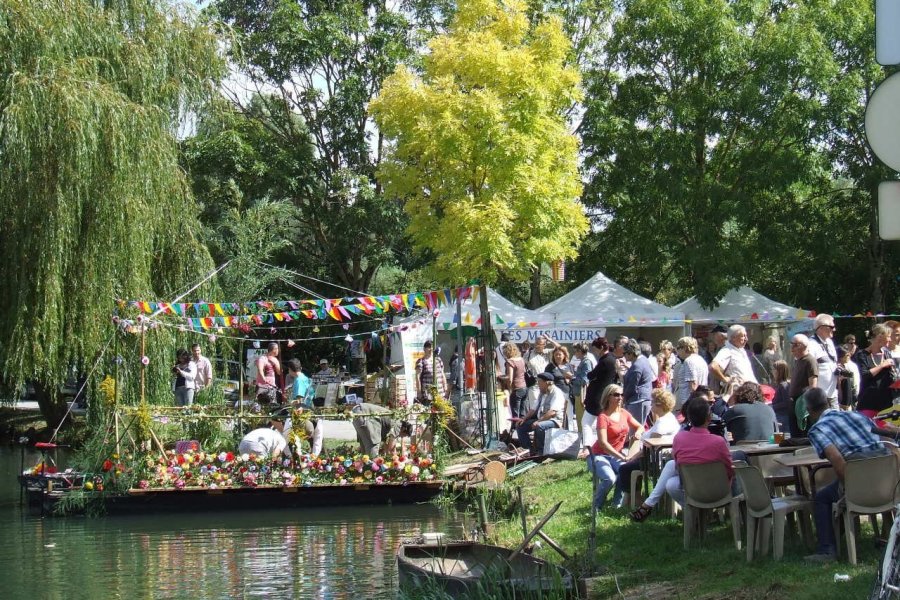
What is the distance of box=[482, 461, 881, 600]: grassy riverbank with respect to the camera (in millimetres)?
7219


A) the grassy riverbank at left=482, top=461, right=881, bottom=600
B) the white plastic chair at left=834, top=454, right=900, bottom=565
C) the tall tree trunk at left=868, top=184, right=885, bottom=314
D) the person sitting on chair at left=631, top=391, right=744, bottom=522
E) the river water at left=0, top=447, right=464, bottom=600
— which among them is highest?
the tall tree trunk at left=868, top=184, right=885, bottom=314

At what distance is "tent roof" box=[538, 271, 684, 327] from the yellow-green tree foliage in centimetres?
159

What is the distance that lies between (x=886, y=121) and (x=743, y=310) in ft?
71.7

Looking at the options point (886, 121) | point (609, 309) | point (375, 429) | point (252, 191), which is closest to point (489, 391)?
point (375, 429)

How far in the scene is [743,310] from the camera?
83.5 feet

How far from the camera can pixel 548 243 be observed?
2183cm

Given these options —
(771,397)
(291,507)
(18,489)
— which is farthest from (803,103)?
(18,489)

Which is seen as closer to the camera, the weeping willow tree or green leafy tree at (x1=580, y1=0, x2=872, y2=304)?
the weeping willow tree

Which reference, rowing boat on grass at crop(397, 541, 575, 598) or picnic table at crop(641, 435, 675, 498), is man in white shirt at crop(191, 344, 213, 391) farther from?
rowing boat on grass at crop(397, 541, 575, 598)

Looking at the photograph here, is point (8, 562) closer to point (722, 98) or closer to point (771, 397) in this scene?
point (771, 397)

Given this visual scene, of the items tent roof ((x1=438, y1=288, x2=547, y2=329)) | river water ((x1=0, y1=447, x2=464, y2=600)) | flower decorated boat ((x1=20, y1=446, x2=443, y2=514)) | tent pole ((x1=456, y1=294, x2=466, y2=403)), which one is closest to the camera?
river water ((x1=0, y1=447, x2=464, y2=600))

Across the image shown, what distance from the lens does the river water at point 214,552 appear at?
34.3ft

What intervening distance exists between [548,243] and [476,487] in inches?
330

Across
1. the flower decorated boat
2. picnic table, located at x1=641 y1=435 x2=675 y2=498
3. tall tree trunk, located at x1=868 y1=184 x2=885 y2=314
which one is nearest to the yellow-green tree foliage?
the flower decorated boat
